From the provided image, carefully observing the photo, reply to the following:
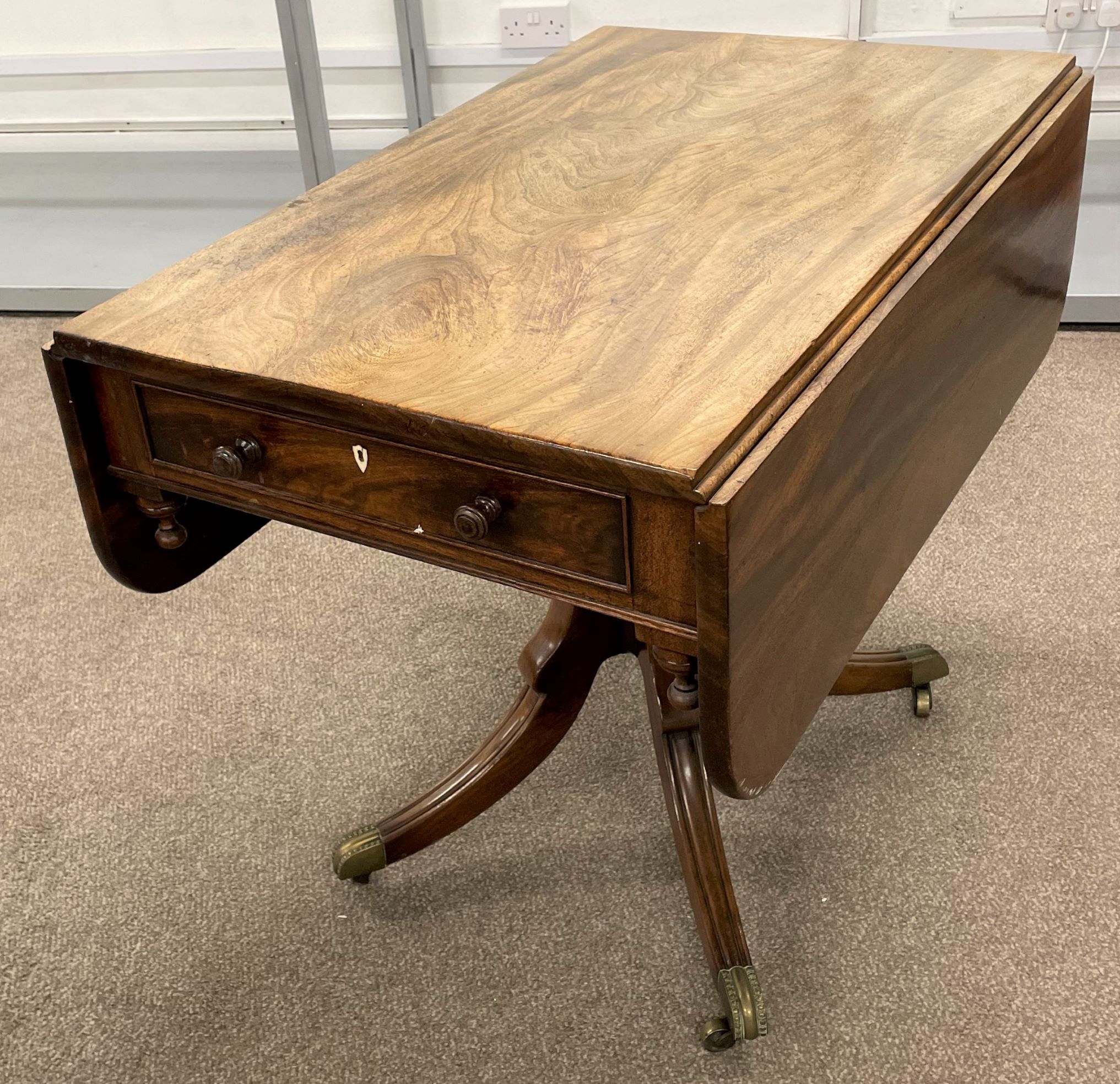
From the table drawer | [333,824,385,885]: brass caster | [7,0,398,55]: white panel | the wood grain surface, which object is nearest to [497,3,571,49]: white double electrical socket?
[7,0,398,55]: white panel

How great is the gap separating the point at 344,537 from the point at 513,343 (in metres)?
0.21

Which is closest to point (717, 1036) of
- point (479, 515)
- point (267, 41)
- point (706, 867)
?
point (706, 867)

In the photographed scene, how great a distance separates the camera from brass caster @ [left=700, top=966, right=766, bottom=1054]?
1318 mm

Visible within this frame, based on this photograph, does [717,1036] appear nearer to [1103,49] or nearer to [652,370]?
[652,370]

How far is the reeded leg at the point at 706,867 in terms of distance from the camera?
Result: 1331 millimetres

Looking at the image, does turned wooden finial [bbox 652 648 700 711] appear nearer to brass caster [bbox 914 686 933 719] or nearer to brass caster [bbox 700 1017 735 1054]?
brass caster [bbox 700 1017 735 1054]

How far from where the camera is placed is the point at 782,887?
152cm

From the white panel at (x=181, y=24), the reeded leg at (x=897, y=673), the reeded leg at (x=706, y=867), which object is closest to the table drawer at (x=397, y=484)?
the reeded leg at (x=706, y=867)

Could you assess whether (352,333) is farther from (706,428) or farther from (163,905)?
(163,905)

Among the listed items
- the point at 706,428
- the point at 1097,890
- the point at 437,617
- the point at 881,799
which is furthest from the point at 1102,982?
the point at 437,617

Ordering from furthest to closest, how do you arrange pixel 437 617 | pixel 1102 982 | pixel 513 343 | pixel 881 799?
pixel 437 617 → pixel 881 799 → pixel 1102 982 → pixel 513 343

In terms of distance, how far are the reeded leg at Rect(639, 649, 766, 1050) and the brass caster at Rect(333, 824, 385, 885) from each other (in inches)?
13.2

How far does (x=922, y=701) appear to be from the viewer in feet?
5.68

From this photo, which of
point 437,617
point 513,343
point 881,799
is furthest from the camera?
point 437,617
